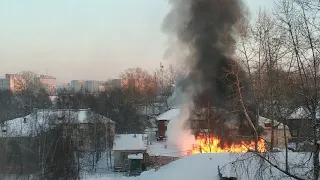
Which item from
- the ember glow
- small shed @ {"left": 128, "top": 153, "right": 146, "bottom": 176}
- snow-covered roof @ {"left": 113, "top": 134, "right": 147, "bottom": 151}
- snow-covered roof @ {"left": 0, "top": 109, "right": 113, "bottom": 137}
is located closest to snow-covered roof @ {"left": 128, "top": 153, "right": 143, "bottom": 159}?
small shed @ {"left": 128, "top": 153, "right": 146, "bottom": 176}

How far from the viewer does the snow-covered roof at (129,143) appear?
32906 mm

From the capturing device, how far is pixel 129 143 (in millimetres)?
33812

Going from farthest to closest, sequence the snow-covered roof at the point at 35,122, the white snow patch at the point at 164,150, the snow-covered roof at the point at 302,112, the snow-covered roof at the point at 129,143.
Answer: the snow-covered roof at the point at 129,143 → the snow-covered roof at the point at 35,122 → the white snow patch at the point at 164,150 → the snow-covered roof at the point at 302,112

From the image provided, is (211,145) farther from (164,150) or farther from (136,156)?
(136,156)

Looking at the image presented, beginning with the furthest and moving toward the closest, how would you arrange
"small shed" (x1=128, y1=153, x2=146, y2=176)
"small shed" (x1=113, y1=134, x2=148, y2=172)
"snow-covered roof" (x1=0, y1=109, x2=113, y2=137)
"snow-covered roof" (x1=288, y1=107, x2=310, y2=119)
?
1. "small shed" (x1=113, y1=134, x2=148, y2=172)
2. "small shed" (x1=128, y1=153, x2=146, y2=176)
3. "snow-covered roof" (x1=0, y1=109, x2=113, y2=137)
4. "snow-covered roof" (x1=288, y1=107, x2=310, y2=119)

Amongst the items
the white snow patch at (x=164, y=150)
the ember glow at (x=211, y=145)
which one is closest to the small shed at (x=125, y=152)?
the white snow patch at (x=164, y=150)

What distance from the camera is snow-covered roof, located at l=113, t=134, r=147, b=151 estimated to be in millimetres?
32906

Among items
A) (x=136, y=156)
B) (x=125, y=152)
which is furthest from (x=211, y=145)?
(x=125, y=152)

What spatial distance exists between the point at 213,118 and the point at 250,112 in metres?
3.77

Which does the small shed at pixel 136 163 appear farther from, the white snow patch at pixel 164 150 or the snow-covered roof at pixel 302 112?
the snow-covered roof at pixel 302 112

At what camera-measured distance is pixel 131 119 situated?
49188 millimetres

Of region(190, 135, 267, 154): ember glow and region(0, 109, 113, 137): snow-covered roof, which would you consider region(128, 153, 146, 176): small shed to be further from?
region(0, 109, 113, 137): snow-covered roof

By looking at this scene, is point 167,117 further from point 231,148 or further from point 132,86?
point 132,86

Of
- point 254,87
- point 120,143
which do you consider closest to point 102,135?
point 120,143
